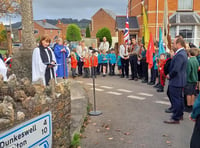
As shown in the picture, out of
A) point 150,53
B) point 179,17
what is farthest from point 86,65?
point 179,17

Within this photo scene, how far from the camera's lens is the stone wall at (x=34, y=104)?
268cm

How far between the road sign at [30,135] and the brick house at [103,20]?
5973 centimetres

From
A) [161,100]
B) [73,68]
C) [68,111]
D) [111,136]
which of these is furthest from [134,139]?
[73,68]

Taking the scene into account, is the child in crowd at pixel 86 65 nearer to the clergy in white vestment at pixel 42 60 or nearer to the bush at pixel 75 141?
the clergy in white vestment at pixel 42 60

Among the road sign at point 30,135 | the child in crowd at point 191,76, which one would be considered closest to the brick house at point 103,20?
the child in crowd at point 191,76

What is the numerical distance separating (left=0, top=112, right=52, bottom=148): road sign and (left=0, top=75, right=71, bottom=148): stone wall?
8 centimetres

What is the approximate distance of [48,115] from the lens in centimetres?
331

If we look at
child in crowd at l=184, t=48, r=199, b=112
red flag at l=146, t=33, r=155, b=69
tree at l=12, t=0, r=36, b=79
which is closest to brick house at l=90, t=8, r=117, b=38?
red flag at l=146, t=33, r=155, b=69

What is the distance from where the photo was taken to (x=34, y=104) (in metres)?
3.17

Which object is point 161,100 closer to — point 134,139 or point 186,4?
point 134,139

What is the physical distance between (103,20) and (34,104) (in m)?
61.2

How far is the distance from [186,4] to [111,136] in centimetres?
2464

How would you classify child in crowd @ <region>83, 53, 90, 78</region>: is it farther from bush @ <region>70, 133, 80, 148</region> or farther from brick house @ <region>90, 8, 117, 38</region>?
brick house @ <region>90, 8, 117, 38</region>

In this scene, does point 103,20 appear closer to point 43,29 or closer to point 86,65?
point 43,29
